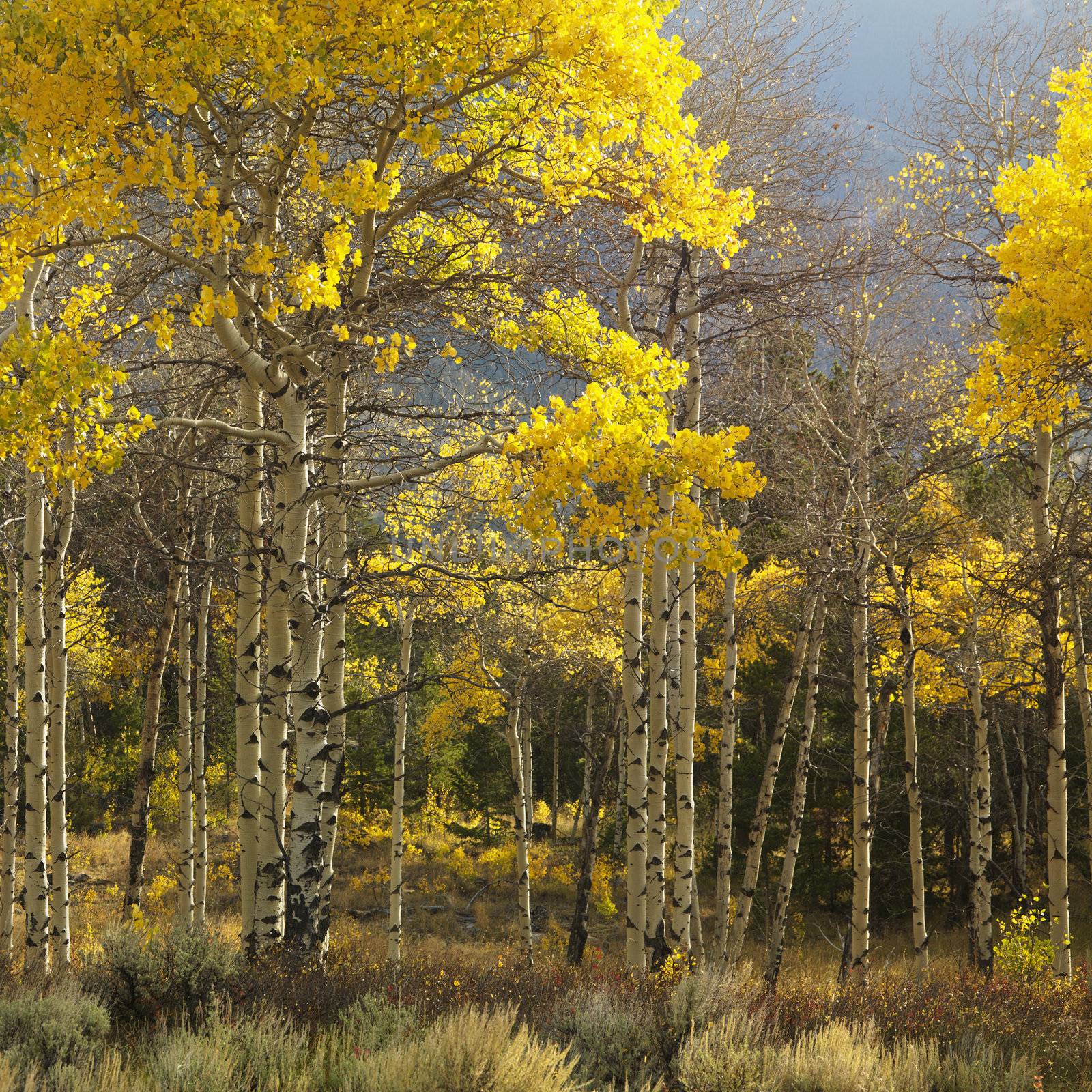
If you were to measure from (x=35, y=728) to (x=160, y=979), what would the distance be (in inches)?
128

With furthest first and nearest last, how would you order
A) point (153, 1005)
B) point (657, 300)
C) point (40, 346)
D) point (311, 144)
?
point (657, 300) → point (153, 1005) → point (311, 144) → point (40, 346)

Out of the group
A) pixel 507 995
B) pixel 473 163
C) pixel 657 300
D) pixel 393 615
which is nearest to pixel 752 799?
pixel 393 615

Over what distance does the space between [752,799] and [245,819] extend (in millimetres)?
15132

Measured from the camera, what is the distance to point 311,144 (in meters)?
4.47

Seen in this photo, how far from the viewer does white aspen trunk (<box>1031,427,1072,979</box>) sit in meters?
8.18

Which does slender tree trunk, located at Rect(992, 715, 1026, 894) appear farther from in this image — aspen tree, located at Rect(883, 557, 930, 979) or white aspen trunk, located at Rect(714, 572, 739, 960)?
white aspen trunk, located at Rect(714, 572, 739, 960)

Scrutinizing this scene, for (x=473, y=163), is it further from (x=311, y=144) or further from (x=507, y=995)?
(x=507, y=995)

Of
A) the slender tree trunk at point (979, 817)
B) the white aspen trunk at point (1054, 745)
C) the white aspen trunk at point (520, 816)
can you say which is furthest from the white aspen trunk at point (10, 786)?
the slender tree trunk at point (979, 817)

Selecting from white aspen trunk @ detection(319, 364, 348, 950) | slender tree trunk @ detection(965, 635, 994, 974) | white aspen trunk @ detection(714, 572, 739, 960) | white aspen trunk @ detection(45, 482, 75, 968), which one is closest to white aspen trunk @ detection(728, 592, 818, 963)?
white aspen trunk @ detection(714, 572, 739, 960)

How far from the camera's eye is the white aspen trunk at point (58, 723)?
7844mm

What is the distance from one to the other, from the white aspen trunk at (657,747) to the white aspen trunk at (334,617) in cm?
250

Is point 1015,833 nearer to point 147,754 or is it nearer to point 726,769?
point 726,769

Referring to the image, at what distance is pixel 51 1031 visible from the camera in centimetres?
424

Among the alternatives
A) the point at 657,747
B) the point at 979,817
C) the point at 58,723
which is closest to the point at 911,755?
the point at 979,817
